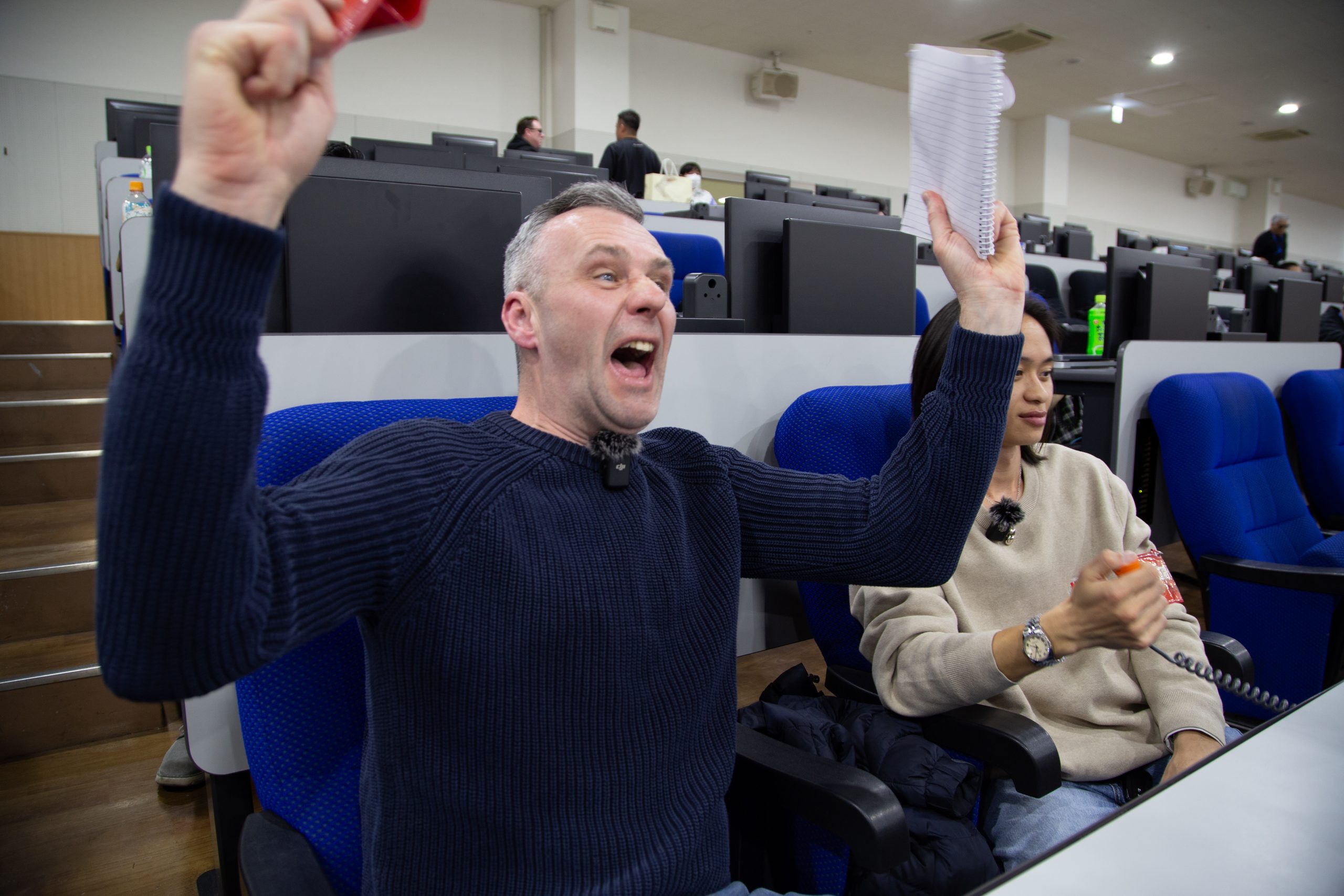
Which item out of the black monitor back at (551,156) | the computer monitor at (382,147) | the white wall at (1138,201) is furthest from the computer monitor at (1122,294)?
the white wall at (1138,201)

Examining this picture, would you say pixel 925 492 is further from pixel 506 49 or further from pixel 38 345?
pixel 506 49

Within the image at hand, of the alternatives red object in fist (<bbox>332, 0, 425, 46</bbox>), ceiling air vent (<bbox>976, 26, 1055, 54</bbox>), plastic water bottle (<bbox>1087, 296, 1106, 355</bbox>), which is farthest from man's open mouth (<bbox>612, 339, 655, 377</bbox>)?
ceiling air vent (<bbox>976, 26, 1055, 54</bbox>)

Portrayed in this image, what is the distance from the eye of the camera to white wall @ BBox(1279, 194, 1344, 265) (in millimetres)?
14664

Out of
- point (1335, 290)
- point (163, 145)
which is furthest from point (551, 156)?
point (1335, 290)

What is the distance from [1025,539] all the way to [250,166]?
1144mm

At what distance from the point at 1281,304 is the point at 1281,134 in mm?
10542

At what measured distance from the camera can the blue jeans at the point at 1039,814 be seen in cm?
105

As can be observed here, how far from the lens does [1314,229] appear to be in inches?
596

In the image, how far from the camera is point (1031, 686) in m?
1.20

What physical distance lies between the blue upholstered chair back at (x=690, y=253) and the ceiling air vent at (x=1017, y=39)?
6433 millimetres

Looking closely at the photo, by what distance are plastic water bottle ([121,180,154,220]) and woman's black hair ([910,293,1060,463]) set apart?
6.80ft

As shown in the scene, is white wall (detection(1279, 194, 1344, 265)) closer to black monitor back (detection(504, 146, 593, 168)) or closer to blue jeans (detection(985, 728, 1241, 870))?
black monitor back (detection(504, 146, 593, 168))

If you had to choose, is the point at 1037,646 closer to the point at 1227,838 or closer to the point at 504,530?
the point at 1227,838

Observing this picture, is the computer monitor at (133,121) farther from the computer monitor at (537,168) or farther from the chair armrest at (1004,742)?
the chair armrest at (1004,742)
